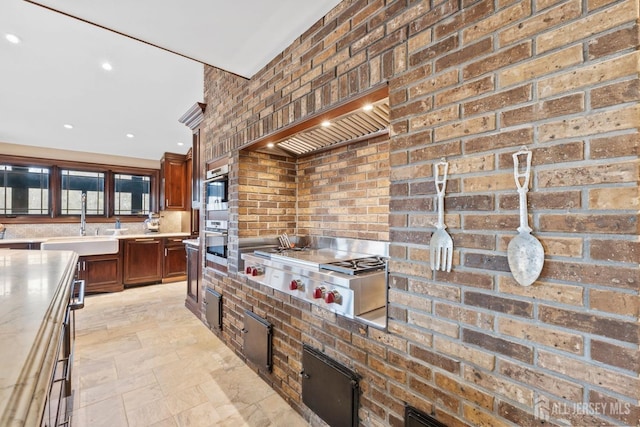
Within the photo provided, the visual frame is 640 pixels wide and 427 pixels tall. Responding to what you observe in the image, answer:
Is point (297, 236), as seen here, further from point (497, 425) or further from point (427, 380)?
point (497, 425)

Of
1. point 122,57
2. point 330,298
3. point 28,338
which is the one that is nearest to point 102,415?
point 28,338

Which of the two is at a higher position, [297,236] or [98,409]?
[297,236]

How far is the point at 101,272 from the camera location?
4.61 meters

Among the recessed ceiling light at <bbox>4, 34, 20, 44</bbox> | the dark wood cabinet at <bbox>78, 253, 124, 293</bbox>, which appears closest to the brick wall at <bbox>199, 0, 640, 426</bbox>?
the recessed ceiling light at <bbox>4, 34, 20, 44</bbox>

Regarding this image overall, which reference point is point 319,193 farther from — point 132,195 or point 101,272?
point 132,195

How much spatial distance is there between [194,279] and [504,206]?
370 cm

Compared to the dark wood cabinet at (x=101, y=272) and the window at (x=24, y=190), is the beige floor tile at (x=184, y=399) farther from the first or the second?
the window at (x=24, y=190)

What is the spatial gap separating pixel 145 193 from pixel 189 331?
398 centimetres

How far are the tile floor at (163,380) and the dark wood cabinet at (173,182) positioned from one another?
2.45 m

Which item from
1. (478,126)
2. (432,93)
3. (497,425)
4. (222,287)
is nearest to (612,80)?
(478,126)

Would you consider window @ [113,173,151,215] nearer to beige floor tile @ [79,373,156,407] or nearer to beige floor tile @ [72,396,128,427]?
beige floor tile @ [79,373,156,407]

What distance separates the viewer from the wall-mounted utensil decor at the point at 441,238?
1036mm

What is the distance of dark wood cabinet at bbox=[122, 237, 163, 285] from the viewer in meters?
4.90

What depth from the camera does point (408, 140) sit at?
46.2 inches
